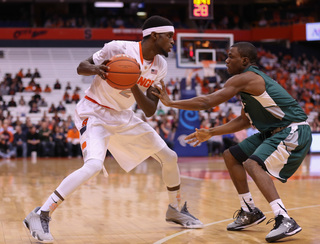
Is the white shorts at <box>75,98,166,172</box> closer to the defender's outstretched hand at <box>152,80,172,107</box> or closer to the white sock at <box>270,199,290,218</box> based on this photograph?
the defender's outstretched hand at <box>152,80,172,107</box>

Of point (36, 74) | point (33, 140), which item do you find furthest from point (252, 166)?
point (36, 74)

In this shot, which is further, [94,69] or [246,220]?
[246,220]

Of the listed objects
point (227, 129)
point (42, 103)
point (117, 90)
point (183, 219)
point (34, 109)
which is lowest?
point (34, 109)

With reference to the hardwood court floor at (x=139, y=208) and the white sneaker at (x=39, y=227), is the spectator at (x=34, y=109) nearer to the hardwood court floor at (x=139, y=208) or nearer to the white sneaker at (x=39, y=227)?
the hardwood court floor at (x=139, y=208)

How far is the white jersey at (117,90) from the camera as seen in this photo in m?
5.38

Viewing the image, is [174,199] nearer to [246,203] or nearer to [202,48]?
[246,203]

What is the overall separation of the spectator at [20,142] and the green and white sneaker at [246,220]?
561 inches

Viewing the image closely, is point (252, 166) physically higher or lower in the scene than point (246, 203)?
higher

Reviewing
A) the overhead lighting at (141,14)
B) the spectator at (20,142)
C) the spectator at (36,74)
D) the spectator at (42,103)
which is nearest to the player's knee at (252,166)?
the spectator at (20,142)

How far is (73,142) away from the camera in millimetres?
18922

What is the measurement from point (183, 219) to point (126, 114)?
1.33 m

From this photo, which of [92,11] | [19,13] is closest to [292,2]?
[92,11]

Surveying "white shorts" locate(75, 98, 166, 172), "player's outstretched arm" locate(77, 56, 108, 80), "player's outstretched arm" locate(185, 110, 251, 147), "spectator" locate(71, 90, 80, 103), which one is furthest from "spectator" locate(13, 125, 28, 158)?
"player's outstretched arm" locate(77, 56, 108, 80)

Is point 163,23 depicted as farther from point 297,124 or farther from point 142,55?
point 297,124
